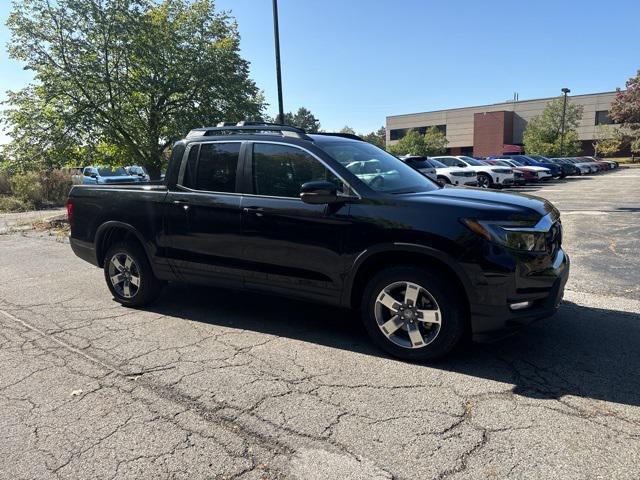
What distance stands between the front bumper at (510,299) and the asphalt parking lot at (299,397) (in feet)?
1.23

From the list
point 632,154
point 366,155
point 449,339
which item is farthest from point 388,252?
point 632,154

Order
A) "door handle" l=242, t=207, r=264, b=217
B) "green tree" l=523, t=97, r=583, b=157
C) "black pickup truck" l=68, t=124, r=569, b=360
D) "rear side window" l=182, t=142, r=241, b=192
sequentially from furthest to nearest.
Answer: "green tree" l=523, t=97, r=583, b=157, "rear side window" l=182, t=142, r=241, b=192, "door handle" l=242, t=207, r=264, b=217, "black pickup truck" l=68, t=124, r=569, b=360

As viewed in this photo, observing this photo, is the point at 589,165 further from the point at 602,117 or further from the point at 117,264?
the point at 117,264

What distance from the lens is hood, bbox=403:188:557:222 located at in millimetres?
3678

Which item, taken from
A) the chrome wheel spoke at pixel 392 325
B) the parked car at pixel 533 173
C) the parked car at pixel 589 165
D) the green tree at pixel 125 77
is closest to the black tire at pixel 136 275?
the chrome wheel spoke at pixel 392 325

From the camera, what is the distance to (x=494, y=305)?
359 centimetres

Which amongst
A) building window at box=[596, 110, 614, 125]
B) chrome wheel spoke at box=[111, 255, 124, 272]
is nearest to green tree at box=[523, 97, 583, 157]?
building window at box=[596, 110, 614, 125]

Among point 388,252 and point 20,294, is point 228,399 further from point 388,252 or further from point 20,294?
point 20,294

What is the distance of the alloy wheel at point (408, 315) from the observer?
3.83 meters

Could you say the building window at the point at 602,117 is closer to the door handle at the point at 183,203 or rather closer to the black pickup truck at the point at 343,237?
the black pickup truck at the point at 343,237

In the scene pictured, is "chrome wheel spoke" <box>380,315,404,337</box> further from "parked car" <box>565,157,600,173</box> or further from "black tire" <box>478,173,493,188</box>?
"parked car" <box>565,157,600,173</box>

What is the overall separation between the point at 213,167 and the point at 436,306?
266 centimetres

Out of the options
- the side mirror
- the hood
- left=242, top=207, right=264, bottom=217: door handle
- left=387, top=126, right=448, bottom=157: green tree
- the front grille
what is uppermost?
left=387, top=126, right=448, bottom=157: green tree

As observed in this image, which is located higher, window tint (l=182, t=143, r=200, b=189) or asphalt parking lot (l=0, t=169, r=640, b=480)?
window tint (l=182, t=143, r=200, b=189)
